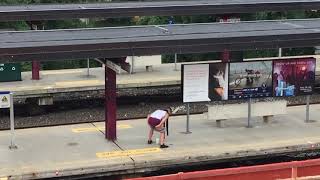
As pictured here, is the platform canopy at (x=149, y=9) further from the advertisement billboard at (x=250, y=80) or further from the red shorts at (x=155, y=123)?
the red shorts at (x=155, y=123)

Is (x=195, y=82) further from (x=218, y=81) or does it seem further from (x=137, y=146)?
(x=137, y=146)

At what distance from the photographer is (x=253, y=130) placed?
13578 mm

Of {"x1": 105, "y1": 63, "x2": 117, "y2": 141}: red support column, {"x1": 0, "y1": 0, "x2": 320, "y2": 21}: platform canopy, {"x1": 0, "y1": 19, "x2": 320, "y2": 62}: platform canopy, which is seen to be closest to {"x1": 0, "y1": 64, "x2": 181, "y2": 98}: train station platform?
{"x1": 0, "y1": 0, "x2": 320, "y2": 21}: platform canopy

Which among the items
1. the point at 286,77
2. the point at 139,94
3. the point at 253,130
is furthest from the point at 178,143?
the point at 139,94

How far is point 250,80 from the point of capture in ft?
43.4

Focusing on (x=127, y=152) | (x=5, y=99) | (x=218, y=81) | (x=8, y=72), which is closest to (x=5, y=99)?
(x=5, y=99)

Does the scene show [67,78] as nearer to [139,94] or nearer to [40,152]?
[139,94]

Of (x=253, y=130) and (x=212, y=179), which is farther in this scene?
(x=253, y=130)

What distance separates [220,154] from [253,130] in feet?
6.82

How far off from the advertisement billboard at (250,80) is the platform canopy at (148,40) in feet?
2.19

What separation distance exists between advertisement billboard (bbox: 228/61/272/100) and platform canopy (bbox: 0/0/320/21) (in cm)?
671

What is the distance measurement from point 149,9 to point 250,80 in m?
7.51

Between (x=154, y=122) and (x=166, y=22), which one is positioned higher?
(x=166, y=22)

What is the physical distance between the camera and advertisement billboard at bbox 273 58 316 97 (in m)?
13.4
